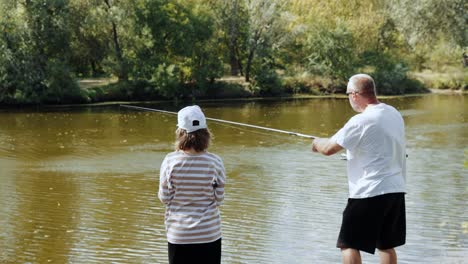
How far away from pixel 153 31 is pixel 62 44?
4938 millimetres

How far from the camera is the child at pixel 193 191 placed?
13.2ft

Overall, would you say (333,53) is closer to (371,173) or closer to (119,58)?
(119,58)

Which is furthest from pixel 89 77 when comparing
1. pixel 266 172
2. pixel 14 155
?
pixel 266 172

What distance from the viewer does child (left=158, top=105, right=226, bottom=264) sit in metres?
4.02

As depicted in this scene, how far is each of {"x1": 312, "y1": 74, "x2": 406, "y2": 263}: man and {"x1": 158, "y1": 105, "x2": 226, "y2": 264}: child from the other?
3.45 feet

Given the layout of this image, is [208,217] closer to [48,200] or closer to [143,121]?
[48,200]

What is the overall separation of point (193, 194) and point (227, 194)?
7.35m

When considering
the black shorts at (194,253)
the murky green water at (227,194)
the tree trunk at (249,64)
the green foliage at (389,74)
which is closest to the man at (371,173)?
the murky green water at (227,194)

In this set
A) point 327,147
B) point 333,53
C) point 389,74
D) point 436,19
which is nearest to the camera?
point 327,147

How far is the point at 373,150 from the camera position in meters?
4.68

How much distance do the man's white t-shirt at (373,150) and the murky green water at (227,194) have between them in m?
0.46

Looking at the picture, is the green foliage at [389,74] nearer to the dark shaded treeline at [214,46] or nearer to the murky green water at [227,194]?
the dark shaded treeline at [214,46]

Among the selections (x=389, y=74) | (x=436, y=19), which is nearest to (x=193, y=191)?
(x=436, y=19)

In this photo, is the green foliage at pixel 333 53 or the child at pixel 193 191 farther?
the green foliage at pixel 333 53
